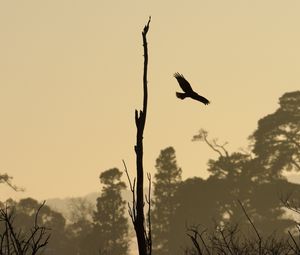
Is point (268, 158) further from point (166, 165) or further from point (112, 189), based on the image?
point (112, 189)

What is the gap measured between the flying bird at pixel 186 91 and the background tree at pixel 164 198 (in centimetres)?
4971

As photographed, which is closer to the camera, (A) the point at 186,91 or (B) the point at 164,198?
(A) the point at 186,91

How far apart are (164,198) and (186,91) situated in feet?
169

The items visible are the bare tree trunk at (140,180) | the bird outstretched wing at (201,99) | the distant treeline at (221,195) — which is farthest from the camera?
the distant treeline at (221,195)

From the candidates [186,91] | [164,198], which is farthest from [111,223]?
[186,91]

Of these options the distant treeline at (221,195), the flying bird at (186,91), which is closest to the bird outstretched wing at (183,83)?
the flying bird at (186,91)

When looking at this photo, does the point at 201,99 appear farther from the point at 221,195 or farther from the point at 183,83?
the point at 221,195

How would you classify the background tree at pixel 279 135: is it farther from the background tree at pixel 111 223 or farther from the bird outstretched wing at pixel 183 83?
the bird outstretched wing at pixel 183 83

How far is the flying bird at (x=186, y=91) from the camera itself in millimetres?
4191

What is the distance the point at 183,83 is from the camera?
4230 mm

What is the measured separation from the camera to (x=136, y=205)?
412 centimetres

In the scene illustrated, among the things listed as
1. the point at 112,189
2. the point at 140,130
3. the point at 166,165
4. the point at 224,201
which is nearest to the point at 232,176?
the point at 224,201

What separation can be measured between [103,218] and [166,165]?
7395mm

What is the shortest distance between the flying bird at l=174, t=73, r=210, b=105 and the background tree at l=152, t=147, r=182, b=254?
49711 millimetres
